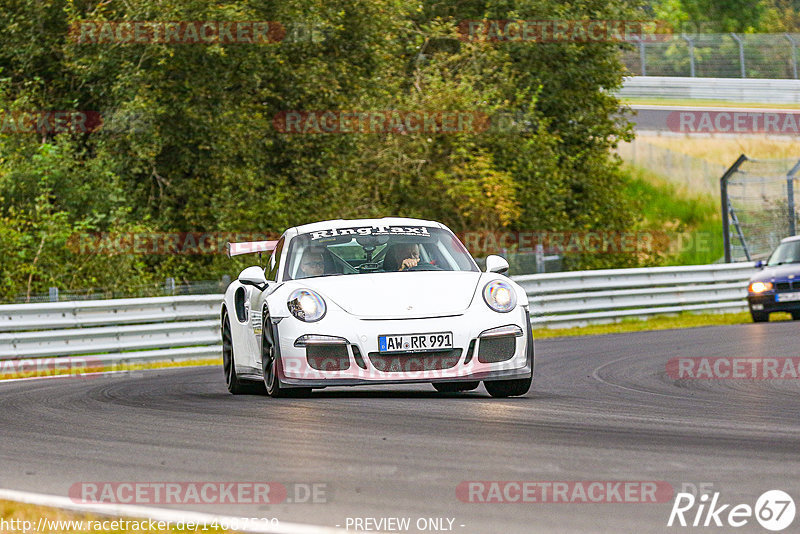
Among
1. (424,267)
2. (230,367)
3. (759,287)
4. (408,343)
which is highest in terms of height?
(424,267)

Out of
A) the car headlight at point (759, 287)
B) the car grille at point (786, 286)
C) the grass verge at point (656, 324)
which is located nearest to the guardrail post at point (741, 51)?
the grass verge at point (656, 324)

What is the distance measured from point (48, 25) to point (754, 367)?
17.6 metres

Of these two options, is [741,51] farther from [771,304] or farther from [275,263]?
[275,263]

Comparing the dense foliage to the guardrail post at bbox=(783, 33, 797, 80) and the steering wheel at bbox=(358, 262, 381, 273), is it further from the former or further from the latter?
the guardrail post at bbox=(783, 33, 797, 80)

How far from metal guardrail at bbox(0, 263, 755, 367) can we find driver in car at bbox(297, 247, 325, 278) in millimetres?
6776

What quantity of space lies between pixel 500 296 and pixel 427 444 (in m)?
2.81

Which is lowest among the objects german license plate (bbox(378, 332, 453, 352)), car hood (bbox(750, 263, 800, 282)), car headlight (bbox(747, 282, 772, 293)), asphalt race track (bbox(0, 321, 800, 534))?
car headlight (bbox(747, 282, 772, 293))

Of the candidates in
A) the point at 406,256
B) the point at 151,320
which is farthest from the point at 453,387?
the point at 151,320

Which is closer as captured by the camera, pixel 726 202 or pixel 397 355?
pixel 397 355

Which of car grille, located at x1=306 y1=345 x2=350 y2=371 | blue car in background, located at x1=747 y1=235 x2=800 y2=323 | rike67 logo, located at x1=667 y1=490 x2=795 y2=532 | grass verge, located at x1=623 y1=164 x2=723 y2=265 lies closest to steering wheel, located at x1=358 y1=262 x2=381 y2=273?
car grille, located at x1=306 y1=345 x2=350 y2=371

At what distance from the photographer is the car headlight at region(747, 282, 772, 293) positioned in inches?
885

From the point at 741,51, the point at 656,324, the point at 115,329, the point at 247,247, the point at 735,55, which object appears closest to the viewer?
the point at 247,247

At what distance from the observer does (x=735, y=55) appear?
4691cm

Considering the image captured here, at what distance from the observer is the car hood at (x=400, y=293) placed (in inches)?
366
